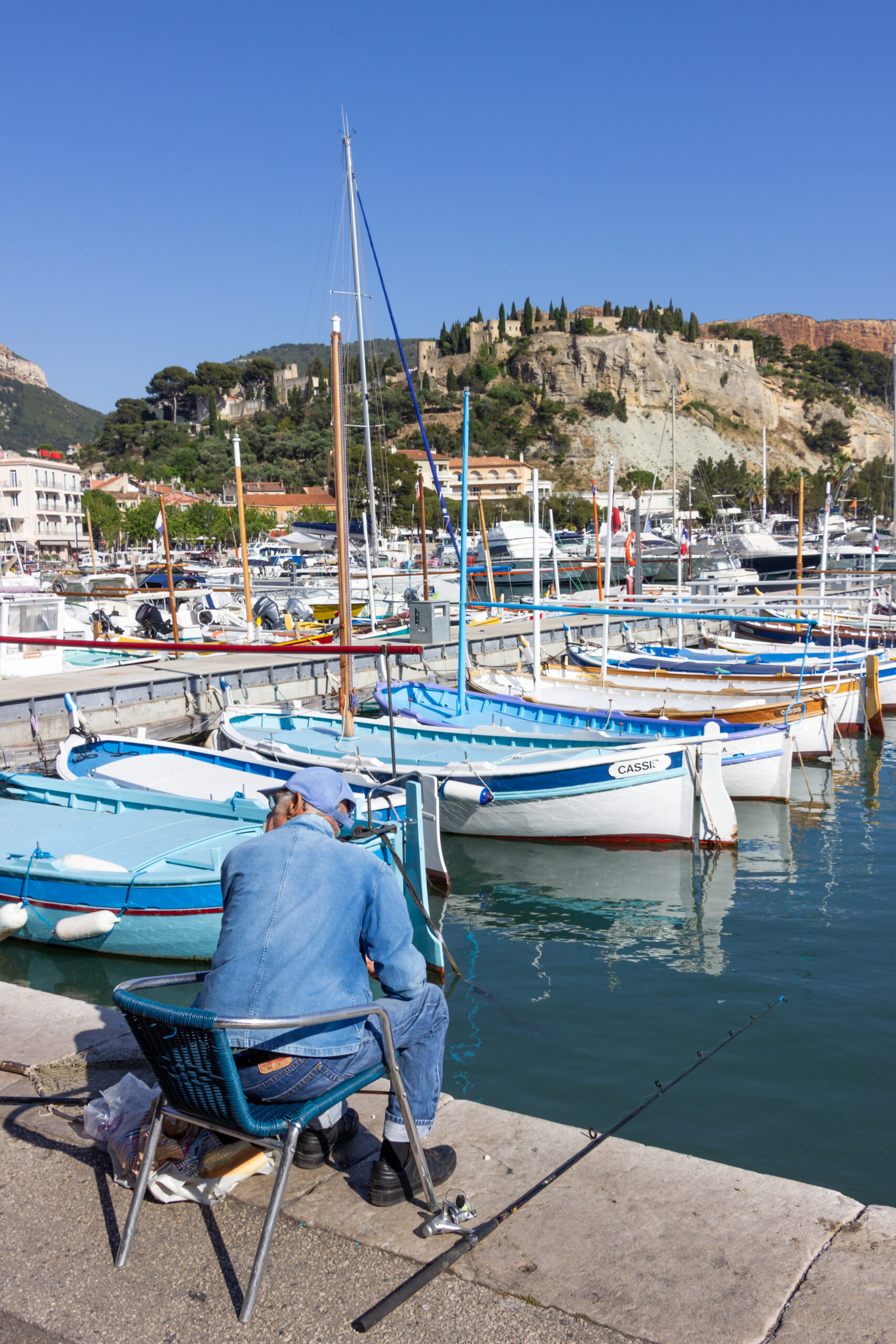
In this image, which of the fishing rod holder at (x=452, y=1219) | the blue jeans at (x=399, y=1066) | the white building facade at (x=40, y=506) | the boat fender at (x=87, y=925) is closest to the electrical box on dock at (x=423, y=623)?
the boat fender at (x=87, y=925)

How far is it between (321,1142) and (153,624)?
27684mm

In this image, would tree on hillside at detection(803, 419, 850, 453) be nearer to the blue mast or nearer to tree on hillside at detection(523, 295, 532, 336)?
tree on hillside at detection(523, 295, 532, 336)

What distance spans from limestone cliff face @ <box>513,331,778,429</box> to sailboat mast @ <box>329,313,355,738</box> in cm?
14847

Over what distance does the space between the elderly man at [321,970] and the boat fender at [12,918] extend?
6.49 m

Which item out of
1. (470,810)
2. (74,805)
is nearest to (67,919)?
(74,805)

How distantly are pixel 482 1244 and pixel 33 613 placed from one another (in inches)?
864

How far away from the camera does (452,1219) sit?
127 inches

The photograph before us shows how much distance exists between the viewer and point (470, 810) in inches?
514

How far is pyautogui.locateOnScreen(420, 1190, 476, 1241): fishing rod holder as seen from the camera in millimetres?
3154

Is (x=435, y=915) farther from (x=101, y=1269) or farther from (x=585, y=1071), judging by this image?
(x=101, y=1269)

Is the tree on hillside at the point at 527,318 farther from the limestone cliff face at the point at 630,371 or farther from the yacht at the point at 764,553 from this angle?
the yacht at the point at 764,553

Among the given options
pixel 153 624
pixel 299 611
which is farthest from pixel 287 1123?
pixel 299 611

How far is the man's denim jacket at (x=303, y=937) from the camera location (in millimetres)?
3166

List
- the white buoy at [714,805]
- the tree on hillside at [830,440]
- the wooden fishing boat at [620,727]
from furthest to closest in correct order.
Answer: the tree on hillside at [830,440], the wooden fishing boat at [620,727], the white buoy at [714,805]
